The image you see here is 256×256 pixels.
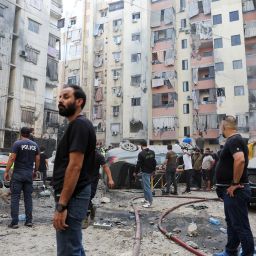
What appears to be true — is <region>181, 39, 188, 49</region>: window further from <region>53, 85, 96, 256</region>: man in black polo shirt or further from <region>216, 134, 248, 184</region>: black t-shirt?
<region>53, 85, 96, 256</region>: man in black polo shirt

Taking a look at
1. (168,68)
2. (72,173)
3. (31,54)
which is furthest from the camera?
(168,68)

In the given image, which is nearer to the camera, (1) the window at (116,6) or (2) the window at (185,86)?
(2) the window at (185,86)

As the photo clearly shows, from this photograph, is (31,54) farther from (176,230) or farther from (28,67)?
(176,230)

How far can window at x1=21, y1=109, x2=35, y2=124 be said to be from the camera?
31172 mm

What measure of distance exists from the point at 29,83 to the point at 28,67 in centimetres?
157

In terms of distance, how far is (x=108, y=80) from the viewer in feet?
152

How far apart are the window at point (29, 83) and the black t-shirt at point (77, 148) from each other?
3100 centimetres

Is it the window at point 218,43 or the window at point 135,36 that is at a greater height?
the window at point 135,36

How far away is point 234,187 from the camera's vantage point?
4.02m

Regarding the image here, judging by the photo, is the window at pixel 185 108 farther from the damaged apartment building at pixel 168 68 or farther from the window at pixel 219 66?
the window at pixel 219 66

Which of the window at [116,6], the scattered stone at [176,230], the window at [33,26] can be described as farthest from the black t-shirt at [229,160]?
the window at [116,6]

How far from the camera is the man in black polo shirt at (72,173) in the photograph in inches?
100

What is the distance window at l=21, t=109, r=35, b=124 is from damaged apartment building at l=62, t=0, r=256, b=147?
13835mm

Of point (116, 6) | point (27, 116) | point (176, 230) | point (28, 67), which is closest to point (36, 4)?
point (28, 67)
